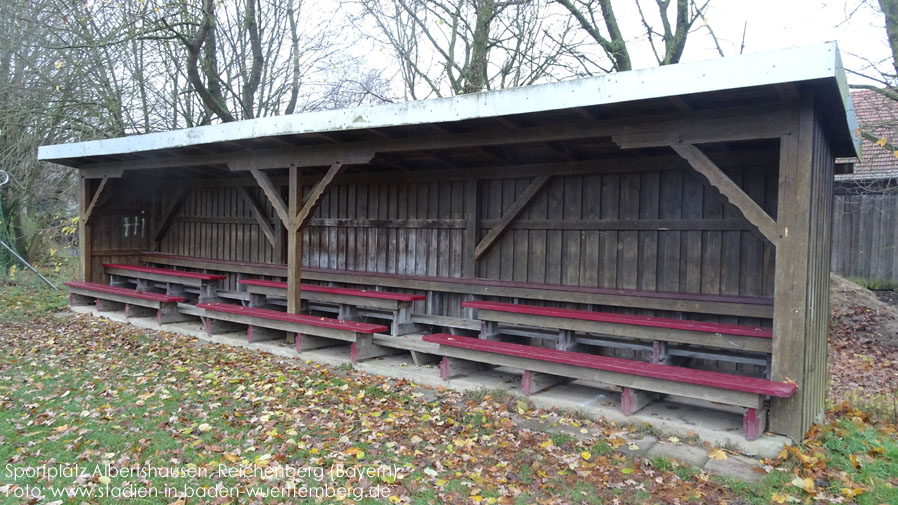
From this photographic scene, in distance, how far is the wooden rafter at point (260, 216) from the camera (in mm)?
9487

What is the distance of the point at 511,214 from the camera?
7113mm

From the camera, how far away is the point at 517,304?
6949mm

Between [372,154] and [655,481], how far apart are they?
165 inches

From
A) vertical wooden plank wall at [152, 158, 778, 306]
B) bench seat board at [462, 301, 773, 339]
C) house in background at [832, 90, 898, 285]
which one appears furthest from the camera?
house in background at [832, 90, 898, 285]

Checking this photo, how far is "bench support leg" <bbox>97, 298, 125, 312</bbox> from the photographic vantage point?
970 centimetres

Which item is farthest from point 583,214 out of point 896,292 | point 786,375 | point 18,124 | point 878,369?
point 18,124

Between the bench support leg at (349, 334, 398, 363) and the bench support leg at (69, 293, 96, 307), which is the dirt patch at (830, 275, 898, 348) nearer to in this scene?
the bench support leg at (349, 334, 398, 363)

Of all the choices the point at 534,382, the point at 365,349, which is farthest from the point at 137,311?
the point at 534,382

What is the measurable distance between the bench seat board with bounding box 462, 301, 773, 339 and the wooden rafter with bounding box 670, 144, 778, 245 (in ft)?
3.28

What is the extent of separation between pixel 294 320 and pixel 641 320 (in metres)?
3.84

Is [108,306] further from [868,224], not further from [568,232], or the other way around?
[868,224]

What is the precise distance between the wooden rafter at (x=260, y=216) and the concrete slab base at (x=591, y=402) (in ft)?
8.11

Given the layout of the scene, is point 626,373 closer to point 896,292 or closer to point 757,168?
point 757,168

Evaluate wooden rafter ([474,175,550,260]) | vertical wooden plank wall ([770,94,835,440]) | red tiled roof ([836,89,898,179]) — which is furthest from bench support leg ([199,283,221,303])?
red tiled roof ([836,89,898,179])
